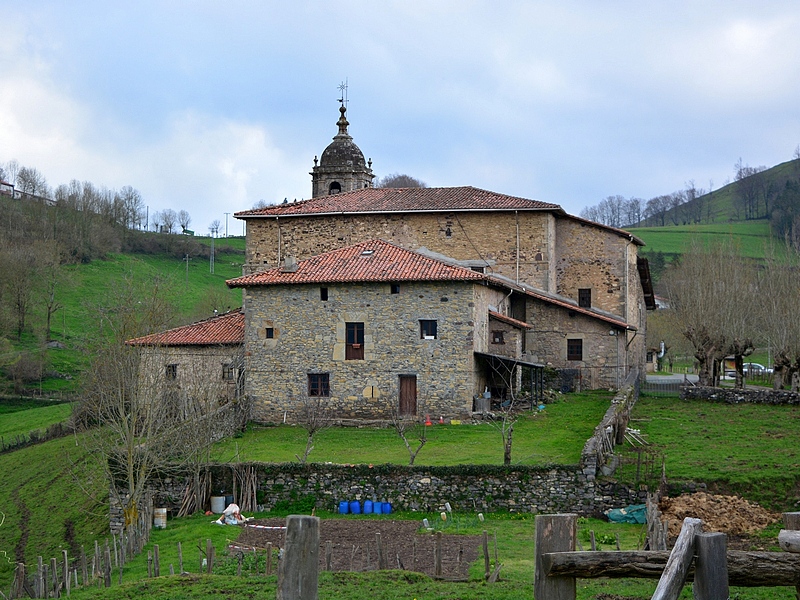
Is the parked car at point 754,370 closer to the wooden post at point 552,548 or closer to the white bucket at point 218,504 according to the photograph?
the white bucket at point 218,504

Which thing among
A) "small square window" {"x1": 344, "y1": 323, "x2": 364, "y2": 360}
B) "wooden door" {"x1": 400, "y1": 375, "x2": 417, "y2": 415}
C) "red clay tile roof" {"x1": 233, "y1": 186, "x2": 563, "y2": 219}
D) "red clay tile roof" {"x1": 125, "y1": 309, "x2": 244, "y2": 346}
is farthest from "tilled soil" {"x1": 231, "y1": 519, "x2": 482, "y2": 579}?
"red clay tile roof" {"x1": 233, "y1": 186, "x2": 563, "y2": 219}

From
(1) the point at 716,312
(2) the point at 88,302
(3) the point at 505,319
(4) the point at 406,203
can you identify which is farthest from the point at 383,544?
(2) the point at 88,302

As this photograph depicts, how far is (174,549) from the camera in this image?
63.7ft

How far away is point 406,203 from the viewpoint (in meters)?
40.0

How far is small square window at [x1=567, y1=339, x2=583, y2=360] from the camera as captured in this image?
122 feet

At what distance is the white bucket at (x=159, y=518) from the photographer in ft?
72.8

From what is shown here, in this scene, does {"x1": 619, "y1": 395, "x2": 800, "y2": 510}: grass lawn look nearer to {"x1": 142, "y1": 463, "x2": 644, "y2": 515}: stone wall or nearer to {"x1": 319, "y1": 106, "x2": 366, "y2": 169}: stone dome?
{"x1": 142, "y1": 463, "x2": 644, "y2": 515}: stone wall

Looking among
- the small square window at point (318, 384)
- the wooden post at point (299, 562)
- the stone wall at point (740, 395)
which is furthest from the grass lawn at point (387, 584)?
the stone wall at point (740, 395)

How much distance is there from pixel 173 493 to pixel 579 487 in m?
9.63

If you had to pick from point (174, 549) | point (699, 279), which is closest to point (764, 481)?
point (174, 549)

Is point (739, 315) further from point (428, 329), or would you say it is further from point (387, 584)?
point (387, 584)

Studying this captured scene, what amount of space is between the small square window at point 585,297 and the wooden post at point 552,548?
3338 centimetres

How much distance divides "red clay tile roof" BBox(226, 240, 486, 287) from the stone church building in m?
0.06

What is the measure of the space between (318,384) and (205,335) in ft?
17.2
